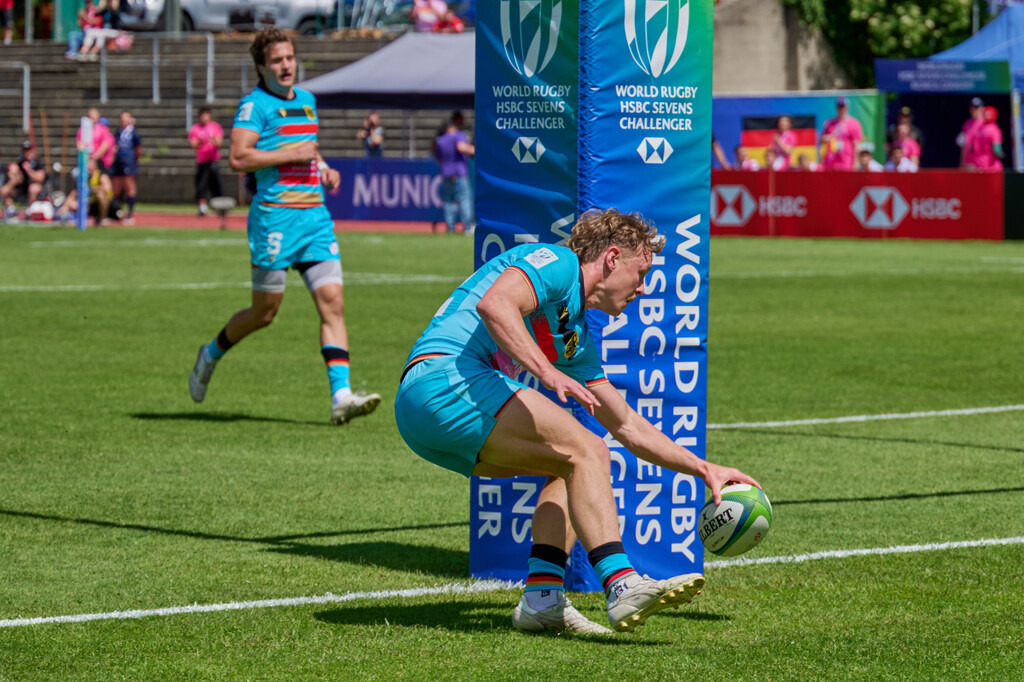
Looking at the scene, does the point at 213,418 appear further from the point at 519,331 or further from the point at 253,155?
the point at 519,331

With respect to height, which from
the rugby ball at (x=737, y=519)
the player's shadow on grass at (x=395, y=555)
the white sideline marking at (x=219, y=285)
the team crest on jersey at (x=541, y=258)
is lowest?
the player's shadow on grass at (x=395, y=555)

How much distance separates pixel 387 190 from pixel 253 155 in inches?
1028

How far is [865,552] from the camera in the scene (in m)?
7.30

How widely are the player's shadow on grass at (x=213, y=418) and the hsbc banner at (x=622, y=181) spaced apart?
168 inches

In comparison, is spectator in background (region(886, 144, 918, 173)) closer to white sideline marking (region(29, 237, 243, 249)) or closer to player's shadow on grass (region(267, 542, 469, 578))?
white sideline marking (region(29, 237, 243, 249))

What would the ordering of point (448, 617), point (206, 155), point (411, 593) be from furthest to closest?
point (206, 155)
point (411, 593)
point (448, 617)

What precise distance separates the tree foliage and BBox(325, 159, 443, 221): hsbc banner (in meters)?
14.3

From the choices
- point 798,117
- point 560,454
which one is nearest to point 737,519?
point 560,454

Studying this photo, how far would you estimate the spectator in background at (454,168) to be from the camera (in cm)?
3159

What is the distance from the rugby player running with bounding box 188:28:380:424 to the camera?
421 inches

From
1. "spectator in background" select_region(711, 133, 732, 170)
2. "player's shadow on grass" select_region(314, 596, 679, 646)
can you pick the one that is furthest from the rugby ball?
"spectator in background" select_region(711, 133, 732, 170)

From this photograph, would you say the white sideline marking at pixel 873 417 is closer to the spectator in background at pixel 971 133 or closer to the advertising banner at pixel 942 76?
the spectator in background at pixel 971 133

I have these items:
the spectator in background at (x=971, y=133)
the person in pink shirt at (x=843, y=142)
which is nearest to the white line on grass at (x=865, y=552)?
the person in pink shirt at (x=843, y=142)

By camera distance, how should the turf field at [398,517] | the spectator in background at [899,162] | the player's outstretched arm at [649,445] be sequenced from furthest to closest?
the spectator in background at [899,162], the player's outstretched arm at [649,445], the turf field at [398,517]
